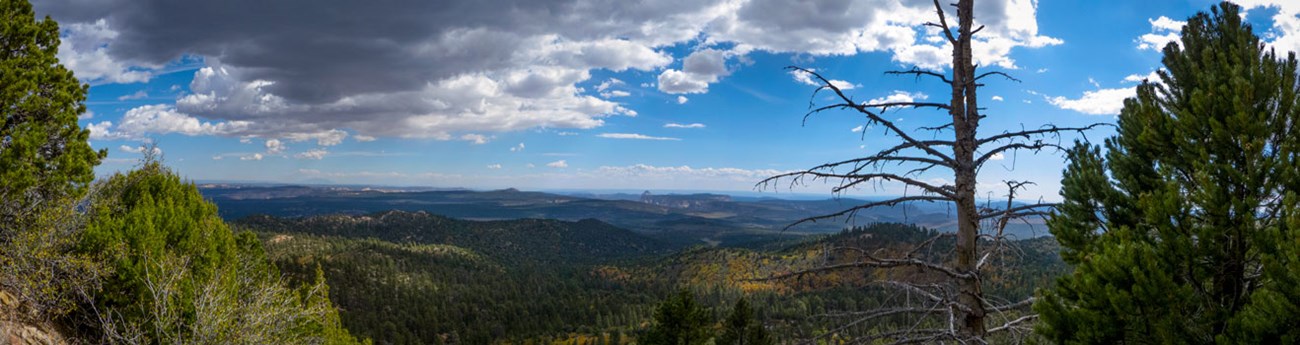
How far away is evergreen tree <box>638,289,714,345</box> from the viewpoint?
30562mm

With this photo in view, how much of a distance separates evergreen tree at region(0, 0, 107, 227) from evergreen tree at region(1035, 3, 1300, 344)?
24.9 meters

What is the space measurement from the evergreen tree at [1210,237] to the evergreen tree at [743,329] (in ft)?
80.2

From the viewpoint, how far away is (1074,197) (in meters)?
8.88

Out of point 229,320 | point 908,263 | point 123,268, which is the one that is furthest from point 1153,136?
point 123,268

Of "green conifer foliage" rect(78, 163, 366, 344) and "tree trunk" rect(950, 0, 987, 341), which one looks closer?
"tree trunk" rect(950, 0, 987, 341)

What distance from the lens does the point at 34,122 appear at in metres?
16.6

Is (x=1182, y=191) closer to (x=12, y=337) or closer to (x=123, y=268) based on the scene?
(x=12, y=337)

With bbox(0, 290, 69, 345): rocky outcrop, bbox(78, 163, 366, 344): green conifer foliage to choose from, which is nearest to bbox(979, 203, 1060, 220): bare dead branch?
bbox(78, 163, 366, 344): green conifer foliage

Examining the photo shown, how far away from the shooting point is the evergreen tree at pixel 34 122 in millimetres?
15922

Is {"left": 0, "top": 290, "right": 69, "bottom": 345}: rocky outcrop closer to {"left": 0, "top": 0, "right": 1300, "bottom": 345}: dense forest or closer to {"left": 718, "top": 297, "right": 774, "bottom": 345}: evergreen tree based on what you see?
{"left": 0, "top": 0, "right": 1300, "bottom": 345}: dense forest

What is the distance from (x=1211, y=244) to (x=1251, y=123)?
57.1 inches

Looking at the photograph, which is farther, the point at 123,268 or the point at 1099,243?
the point at 123,268

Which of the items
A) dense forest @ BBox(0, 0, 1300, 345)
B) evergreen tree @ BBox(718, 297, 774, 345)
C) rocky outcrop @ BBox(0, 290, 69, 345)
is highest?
dense forest @ BBox(0, 0, 1300, 345)

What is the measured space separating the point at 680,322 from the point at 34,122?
26.6 metres
